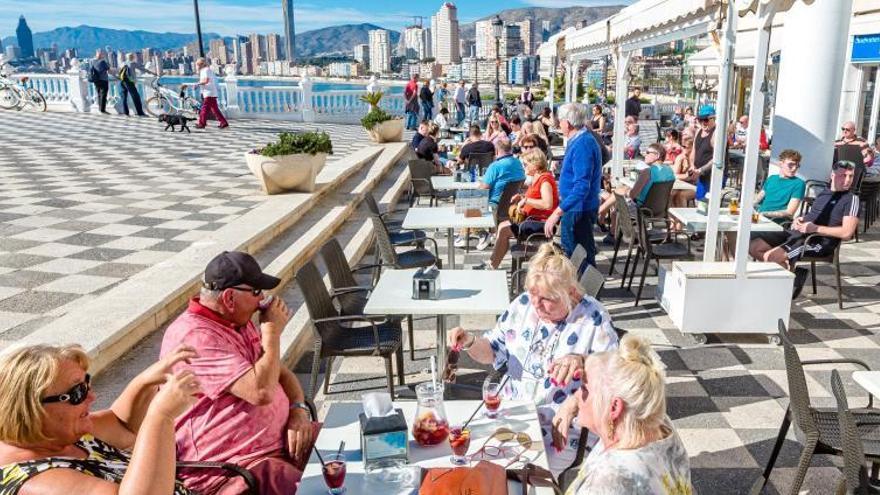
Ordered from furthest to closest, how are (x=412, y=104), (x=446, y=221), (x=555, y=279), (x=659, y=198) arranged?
(x=412, y=104) < (x=659, y=198) < (x=446, y=221) < (x=555, y=279)

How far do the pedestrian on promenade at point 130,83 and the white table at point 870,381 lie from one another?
16.9 meters

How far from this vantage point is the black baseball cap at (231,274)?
2.30 metres

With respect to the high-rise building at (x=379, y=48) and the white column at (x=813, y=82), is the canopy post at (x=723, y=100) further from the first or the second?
the high-rise building at (x=379, y=48)

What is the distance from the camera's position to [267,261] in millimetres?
5676

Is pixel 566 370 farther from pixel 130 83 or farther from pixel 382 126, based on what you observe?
pixel 130 83

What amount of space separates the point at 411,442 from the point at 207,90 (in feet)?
45.5

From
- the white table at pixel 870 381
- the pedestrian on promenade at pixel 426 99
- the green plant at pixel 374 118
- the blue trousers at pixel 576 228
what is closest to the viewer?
the white table at pixel 870 381

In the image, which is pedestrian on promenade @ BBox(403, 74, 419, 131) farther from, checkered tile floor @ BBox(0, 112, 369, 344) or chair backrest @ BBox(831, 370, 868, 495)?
chair backrest @ BBox(831, 370, 868, 495)

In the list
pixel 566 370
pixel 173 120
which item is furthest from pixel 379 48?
pixel 566 370

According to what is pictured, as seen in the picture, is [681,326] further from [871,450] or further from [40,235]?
[40,235]

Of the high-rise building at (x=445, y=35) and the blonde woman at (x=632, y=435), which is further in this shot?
the high-rise building at (x=445, y=35)

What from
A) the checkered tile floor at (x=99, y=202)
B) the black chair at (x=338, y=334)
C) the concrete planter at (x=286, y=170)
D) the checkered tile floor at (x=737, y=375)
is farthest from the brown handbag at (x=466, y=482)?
the concrete planter at (x=286, y=170)

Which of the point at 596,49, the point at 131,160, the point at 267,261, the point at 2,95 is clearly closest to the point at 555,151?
the point at 596,49

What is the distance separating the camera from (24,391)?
5.33 ft
